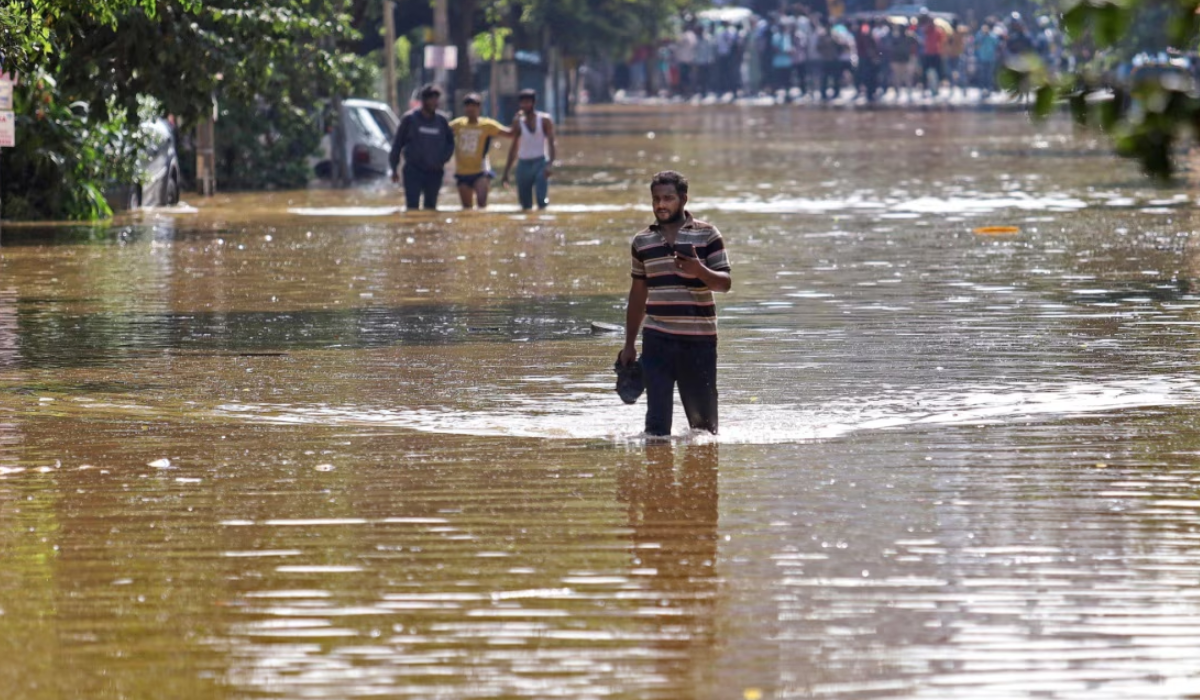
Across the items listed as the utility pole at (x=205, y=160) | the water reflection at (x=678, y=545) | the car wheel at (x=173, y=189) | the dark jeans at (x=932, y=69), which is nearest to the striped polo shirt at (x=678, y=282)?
the water reflection at (x=678, y=545)

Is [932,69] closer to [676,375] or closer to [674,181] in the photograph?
[676,375]

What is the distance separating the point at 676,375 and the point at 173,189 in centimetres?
1870

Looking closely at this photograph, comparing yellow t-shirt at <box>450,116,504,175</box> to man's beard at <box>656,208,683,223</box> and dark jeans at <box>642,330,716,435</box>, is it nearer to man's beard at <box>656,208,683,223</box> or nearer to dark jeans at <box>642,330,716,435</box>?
dark jeans at <box>642,330,716,435</box>

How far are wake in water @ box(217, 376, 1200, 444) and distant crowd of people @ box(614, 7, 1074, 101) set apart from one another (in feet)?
159

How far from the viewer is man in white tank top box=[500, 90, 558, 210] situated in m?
25.7

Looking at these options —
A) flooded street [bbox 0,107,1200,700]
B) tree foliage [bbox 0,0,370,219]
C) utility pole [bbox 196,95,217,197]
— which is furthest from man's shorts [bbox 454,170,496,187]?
flooded street [bbox 0,107,1200,700]

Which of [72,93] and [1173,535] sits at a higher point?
[72,93]

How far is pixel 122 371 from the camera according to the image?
41.4ft

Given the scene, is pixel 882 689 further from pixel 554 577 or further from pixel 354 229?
pixel 354 229

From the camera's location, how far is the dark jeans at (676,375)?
9.77 metres

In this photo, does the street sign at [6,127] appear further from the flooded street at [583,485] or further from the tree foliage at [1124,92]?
the tree foliage at [1124,92]

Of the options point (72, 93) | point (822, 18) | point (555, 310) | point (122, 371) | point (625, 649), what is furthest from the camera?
point (822, 18)

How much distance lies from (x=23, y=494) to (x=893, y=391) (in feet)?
14.1

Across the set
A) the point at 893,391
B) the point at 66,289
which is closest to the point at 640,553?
the point at 893,391
